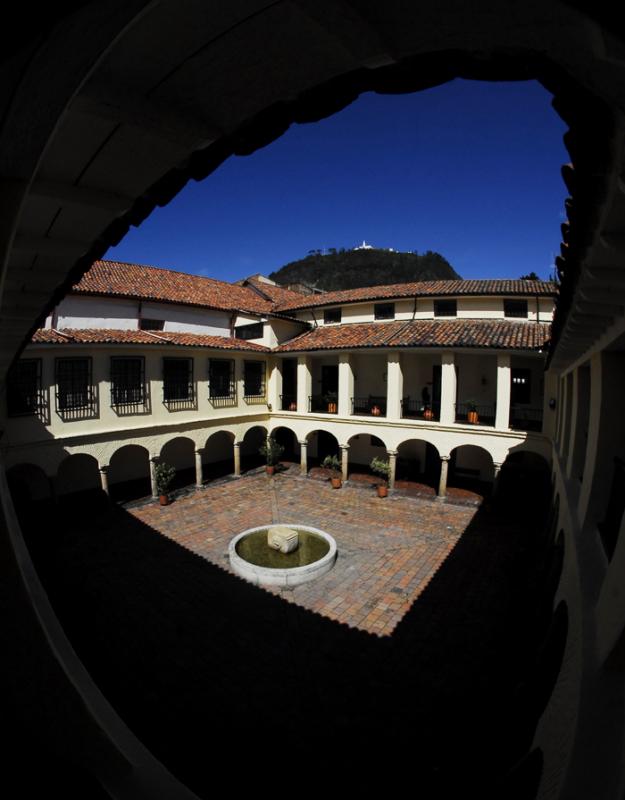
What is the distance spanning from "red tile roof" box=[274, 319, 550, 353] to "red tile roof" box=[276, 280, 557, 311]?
128 cm

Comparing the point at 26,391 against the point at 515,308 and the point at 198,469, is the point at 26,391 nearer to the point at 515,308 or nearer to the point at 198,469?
the point at 198,469

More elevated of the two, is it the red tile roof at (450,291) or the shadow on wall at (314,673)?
the red tile roof at (450,291)

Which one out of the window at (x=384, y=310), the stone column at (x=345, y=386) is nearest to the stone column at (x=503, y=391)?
the stone column at (x=345, y=386)

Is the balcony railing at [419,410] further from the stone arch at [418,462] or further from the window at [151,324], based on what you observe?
the window at [151,324]

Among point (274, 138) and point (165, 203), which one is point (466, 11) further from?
point (165, 203)

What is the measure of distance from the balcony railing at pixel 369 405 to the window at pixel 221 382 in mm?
5910

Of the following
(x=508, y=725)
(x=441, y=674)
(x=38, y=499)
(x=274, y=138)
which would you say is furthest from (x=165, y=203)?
(x=38, y=499)

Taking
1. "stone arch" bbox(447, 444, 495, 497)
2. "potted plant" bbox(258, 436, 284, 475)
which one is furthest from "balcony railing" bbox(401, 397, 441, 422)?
"potted plant" bbox(258, 436, 284, 475)

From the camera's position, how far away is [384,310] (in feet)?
69.1

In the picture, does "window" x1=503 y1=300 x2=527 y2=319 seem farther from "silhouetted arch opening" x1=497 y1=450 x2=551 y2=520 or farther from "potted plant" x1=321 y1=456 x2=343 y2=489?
"potted plant" x1=321 y1=456 x2=343 y2=489

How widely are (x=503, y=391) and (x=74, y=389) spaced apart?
51.7 ft

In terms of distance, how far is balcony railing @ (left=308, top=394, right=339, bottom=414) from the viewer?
20.0 meters

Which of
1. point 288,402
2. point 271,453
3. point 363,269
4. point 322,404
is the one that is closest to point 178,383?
point 271,453

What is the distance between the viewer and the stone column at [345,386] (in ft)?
61.6
